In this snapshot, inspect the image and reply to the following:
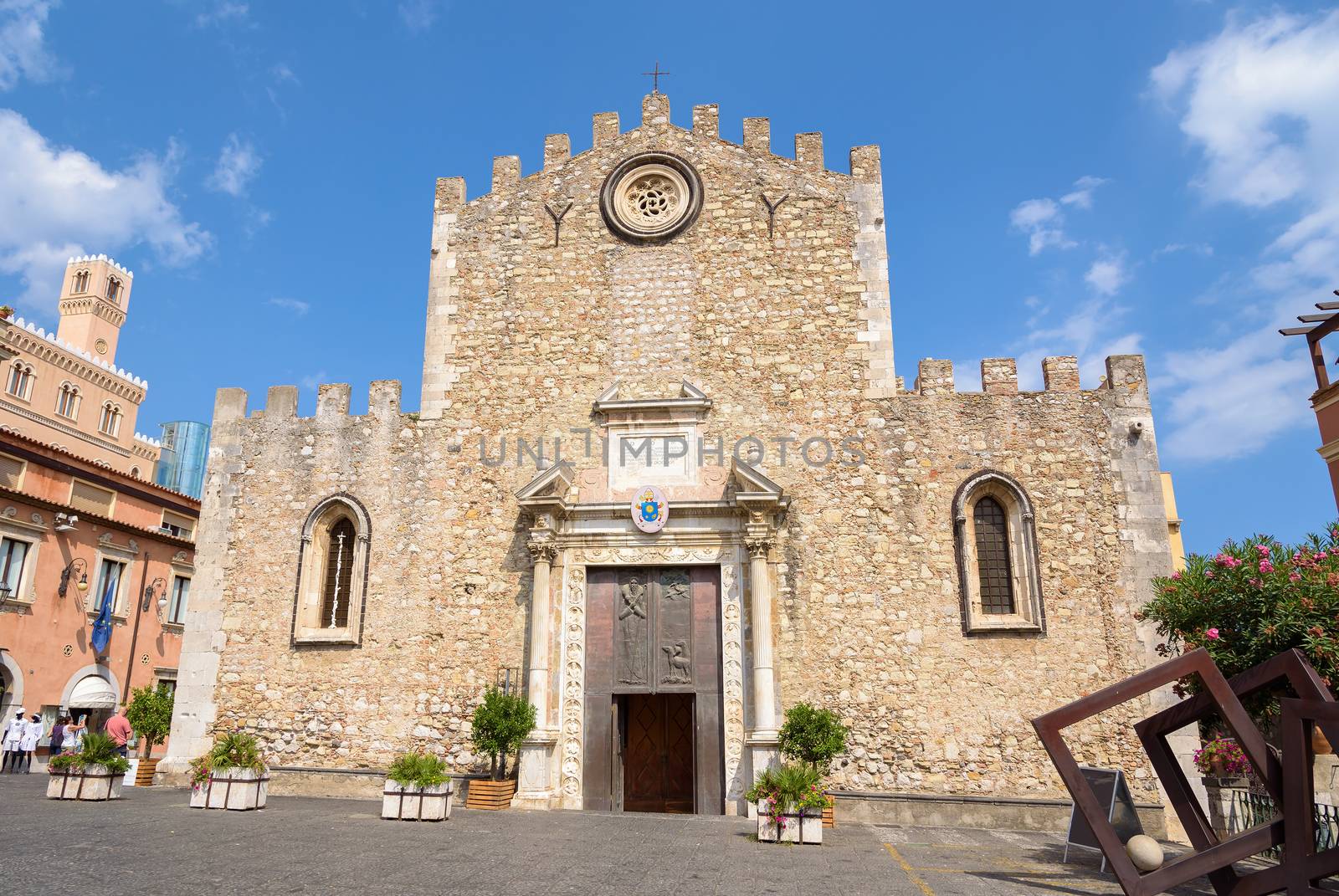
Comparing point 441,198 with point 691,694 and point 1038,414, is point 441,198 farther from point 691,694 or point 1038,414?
point 1038,414

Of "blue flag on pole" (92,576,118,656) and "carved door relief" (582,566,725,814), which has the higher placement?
"blue flag on pole" (92,576,118,656)

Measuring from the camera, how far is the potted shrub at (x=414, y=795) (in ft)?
38.1

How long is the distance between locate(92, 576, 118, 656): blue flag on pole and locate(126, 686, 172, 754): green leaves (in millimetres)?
9729

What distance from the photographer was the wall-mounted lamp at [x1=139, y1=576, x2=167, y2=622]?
2789 cm

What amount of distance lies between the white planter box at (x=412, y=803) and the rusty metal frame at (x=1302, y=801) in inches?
368

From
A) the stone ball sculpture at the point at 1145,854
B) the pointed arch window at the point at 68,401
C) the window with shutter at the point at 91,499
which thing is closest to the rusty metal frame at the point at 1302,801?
the stone ball sculpture at the point at 1145,854

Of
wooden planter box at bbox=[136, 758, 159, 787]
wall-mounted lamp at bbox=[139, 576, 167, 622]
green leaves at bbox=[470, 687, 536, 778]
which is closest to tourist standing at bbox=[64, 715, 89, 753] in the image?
wall-mounted lamp at bbox=[139, 576, 167, 622]

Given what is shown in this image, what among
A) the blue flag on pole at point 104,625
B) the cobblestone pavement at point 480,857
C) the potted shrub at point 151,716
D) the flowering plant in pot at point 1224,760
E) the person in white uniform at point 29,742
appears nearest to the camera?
the cobblestone pavement at point 480,857

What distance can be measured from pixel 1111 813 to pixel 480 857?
6475 millimetres

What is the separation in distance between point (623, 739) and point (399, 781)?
406 centimetres

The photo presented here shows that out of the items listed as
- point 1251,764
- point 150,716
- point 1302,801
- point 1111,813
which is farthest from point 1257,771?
point 150,716

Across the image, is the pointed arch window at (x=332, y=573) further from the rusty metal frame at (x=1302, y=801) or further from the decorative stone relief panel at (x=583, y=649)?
the rusty metal frame at (x=1302, y=801)

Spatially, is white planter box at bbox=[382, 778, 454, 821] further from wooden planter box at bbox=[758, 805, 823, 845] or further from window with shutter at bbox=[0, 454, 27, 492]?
window with shutter at bbox=[0, 454, 27, 492]

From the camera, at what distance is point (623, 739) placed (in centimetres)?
1455
